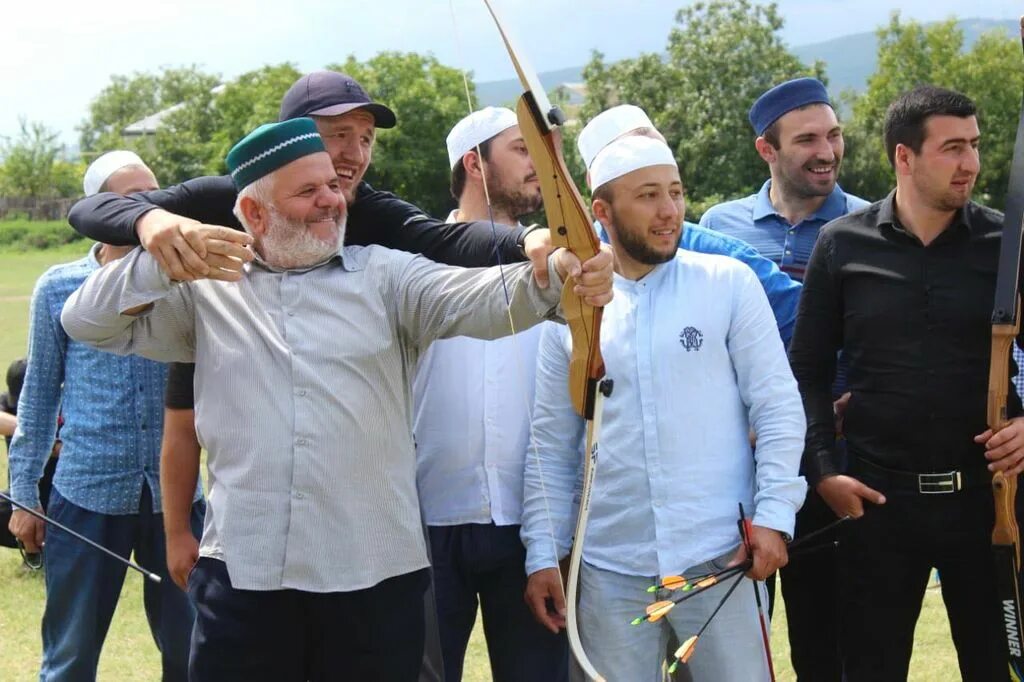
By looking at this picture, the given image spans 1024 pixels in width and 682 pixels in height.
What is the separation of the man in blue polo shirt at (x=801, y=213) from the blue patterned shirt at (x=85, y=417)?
1898 millimetres

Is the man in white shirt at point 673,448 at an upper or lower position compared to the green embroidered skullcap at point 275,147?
lower

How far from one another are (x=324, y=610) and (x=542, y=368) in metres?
0.94

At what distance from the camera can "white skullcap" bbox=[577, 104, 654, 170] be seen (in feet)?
11.4

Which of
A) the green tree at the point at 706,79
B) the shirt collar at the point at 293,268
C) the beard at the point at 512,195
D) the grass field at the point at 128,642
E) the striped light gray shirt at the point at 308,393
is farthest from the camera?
the green tree at the point at 706,79

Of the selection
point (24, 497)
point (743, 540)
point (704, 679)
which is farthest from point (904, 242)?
point (24, 497)

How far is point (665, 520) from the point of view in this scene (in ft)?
9.84

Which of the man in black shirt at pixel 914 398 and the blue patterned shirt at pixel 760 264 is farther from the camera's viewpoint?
the blue patterned shirt at pixel 760 264

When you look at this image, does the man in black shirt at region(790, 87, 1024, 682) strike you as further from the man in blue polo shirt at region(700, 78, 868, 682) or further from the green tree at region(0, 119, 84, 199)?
the green tree at region(0, 119, 84, 199)

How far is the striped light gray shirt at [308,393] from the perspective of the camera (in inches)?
101

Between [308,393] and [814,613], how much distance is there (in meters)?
1.94

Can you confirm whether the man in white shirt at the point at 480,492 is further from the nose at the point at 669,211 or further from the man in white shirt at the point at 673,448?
the nose at the point at 669,211

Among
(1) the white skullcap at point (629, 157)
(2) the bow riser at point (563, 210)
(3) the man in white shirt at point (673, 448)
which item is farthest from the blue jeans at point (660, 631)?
(1) the white skullcap at point (629, 157)

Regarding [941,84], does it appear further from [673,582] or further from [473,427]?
[673,582]

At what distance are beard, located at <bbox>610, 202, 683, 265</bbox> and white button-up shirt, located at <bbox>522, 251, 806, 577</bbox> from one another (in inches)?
1.5
